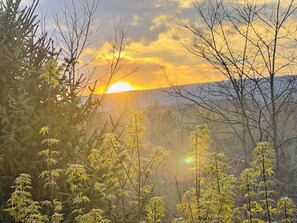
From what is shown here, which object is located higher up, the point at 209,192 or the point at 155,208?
the point at 209,192

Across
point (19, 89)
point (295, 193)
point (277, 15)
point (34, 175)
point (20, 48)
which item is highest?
point (277, 15)

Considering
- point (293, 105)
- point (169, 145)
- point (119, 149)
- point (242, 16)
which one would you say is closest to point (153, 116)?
point (169, 145)

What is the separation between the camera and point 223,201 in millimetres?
4023

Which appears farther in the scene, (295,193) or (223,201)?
(295,193)

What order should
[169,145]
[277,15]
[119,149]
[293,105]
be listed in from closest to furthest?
[119,149] < [277,15] < [293,105] < [169,145]

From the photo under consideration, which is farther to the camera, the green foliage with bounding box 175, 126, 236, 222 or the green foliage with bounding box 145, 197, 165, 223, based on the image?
the green foliage with bounding box 145, 197, 165, 223

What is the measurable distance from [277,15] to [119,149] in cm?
598

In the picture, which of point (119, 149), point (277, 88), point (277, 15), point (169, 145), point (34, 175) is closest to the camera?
point (34, 175)

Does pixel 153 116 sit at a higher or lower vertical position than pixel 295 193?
higher

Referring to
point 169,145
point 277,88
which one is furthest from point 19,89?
point 169,145

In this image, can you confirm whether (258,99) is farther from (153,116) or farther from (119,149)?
(153,116)

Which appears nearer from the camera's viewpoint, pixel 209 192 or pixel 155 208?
pixel 209 192

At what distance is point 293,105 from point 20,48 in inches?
354

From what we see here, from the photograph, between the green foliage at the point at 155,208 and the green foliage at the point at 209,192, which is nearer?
the green foliage at the point at 209,192
